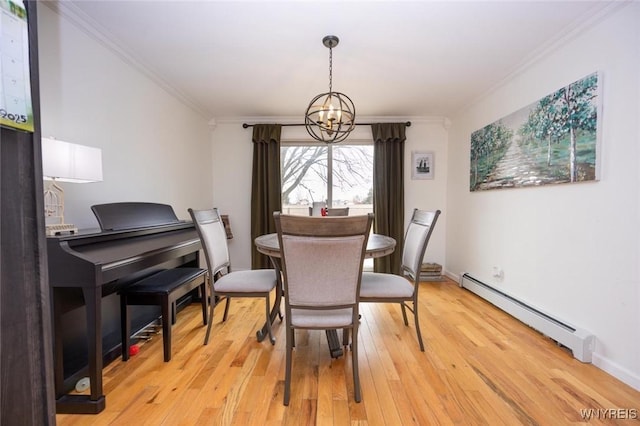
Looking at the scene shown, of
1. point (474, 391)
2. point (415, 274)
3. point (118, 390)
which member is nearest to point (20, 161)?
point (118, 390)

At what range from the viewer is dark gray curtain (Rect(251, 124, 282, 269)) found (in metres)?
3.85

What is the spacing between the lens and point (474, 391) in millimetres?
1481

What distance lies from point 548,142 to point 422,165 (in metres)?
1.87

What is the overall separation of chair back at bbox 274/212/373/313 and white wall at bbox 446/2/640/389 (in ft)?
5.49

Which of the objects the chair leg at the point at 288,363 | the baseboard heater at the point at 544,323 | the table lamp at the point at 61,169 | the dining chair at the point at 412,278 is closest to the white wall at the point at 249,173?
the baseboard heater at the point at 544,323

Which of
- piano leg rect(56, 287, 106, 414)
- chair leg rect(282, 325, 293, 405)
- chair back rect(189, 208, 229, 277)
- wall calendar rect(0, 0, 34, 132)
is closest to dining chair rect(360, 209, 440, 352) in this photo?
chair leg rect(282, 325, 293, 405)

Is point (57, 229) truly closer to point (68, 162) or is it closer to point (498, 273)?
point (68, 162)

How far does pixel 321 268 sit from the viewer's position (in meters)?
1.34

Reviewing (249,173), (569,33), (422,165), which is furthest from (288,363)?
(422,165)

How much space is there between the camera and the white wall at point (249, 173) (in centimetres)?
394

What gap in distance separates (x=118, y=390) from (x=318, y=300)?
1.29 m

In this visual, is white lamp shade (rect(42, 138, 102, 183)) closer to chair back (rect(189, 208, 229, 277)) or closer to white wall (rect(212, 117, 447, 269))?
chair back (rect(189, 208, 229, 277))

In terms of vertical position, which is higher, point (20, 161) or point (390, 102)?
point (390, 102)

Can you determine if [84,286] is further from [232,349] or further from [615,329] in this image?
[615,329]
